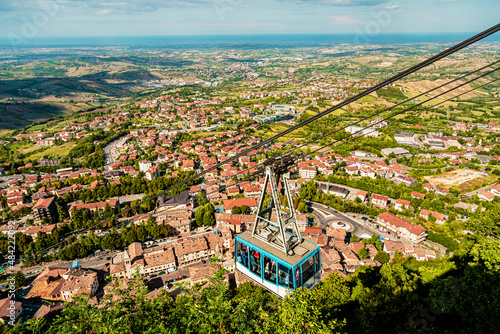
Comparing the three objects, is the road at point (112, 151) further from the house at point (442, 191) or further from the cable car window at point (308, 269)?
the house at point (442, 191)

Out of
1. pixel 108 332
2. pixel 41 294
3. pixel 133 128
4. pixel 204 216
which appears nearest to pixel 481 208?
pixel 204 216

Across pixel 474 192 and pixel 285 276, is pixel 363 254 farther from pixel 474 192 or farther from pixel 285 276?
pixel 474 192

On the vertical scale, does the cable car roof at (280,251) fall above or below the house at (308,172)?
above

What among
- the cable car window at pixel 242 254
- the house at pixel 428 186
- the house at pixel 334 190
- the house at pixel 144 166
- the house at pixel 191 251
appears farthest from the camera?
the house at pixel 144 166

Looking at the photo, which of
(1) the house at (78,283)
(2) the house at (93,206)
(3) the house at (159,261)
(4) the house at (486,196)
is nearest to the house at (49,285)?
(1) the house at (78,283)

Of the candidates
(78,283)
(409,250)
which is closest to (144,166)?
(78,283)

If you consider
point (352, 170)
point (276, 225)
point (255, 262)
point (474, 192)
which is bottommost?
point (474, 192)

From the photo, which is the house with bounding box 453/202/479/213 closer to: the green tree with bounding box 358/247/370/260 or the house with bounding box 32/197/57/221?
the green tree with bounding box 358/247/370/260
